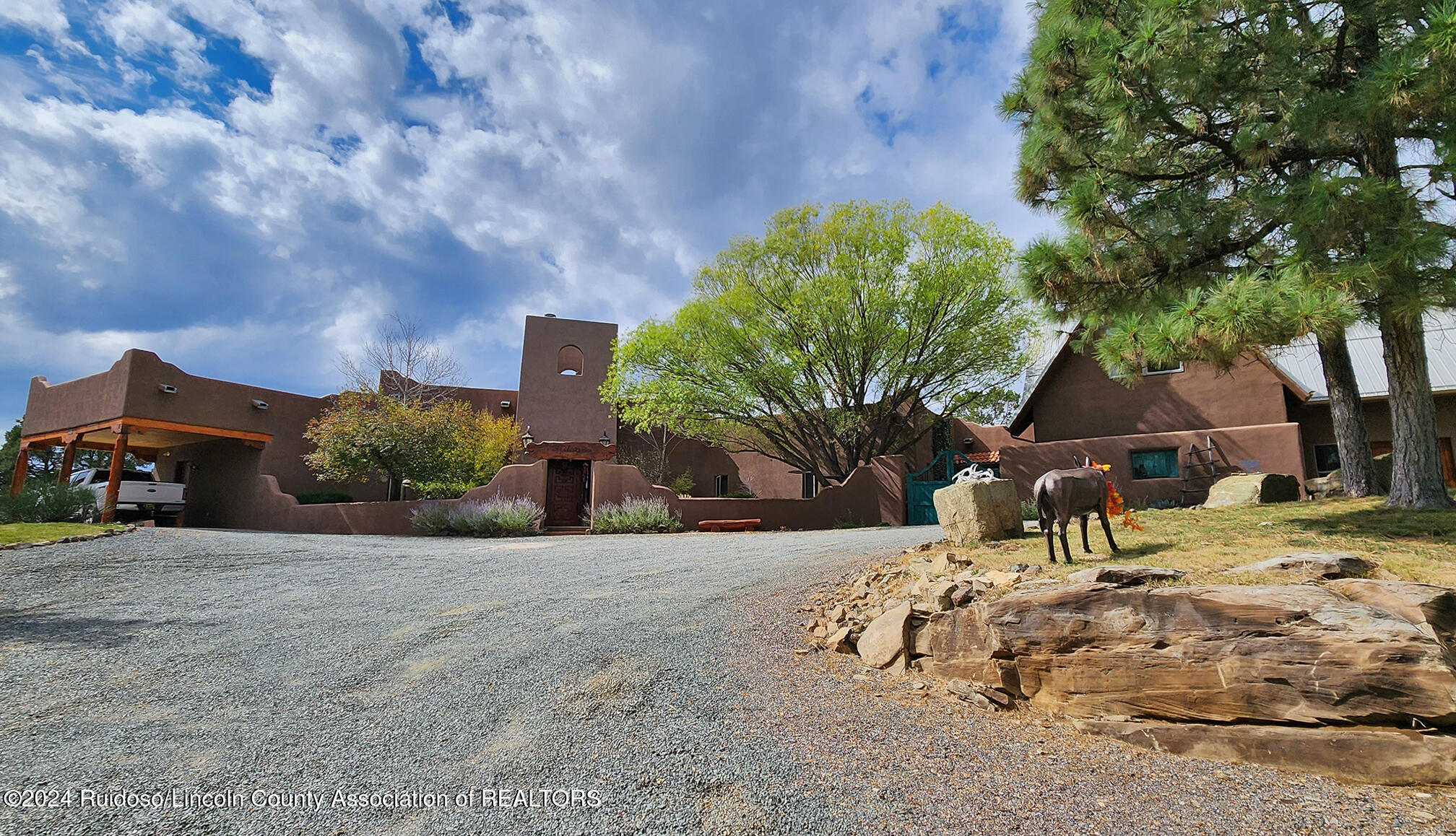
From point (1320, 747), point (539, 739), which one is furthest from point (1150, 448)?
point (539, 739)

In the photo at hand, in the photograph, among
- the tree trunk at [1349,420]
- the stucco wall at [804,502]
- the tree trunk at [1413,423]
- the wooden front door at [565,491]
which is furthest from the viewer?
the wooden front door at [565,491]

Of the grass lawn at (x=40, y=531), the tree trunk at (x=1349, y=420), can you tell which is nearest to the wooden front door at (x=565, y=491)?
the grass lawn at (x=40, y=531)

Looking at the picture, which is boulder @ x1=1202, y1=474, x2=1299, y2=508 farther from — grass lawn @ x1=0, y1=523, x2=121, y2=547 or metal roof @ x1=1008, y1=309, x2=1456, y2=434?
grass lawn @ x1=0, y1=523, x2=121, y2=547

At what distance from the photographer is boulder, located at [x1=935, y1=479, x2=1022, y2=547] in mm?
6969

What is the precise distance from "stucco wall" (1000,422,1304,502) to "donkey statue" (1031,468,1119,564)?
10552 mm

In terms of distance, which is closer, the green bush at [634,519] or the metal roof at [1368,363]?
the metal roof at [1368,363]

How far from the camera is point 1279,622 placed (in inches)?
126

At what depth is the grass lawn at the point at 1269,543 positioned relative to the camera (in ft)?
13.9

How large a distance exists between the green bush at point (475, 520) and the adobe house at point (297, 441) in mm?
922

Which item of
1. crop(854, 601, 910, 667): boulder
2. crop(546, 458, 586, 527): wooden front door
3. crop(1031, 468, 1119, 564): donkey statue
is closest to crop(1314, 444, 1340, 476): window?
crop(1031, 468, 1119, 564): donkey statue

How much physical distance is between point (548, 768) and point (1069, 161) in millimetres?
8003

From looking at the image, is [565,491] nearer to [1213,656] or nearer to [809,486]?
[809,486]

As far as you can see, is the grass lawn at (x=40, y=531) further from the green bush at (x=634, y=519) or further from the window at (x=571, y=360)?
the window at (x=571, y=360)

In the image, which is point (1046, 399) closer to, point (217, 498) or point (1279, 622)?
point (1279, 622)
